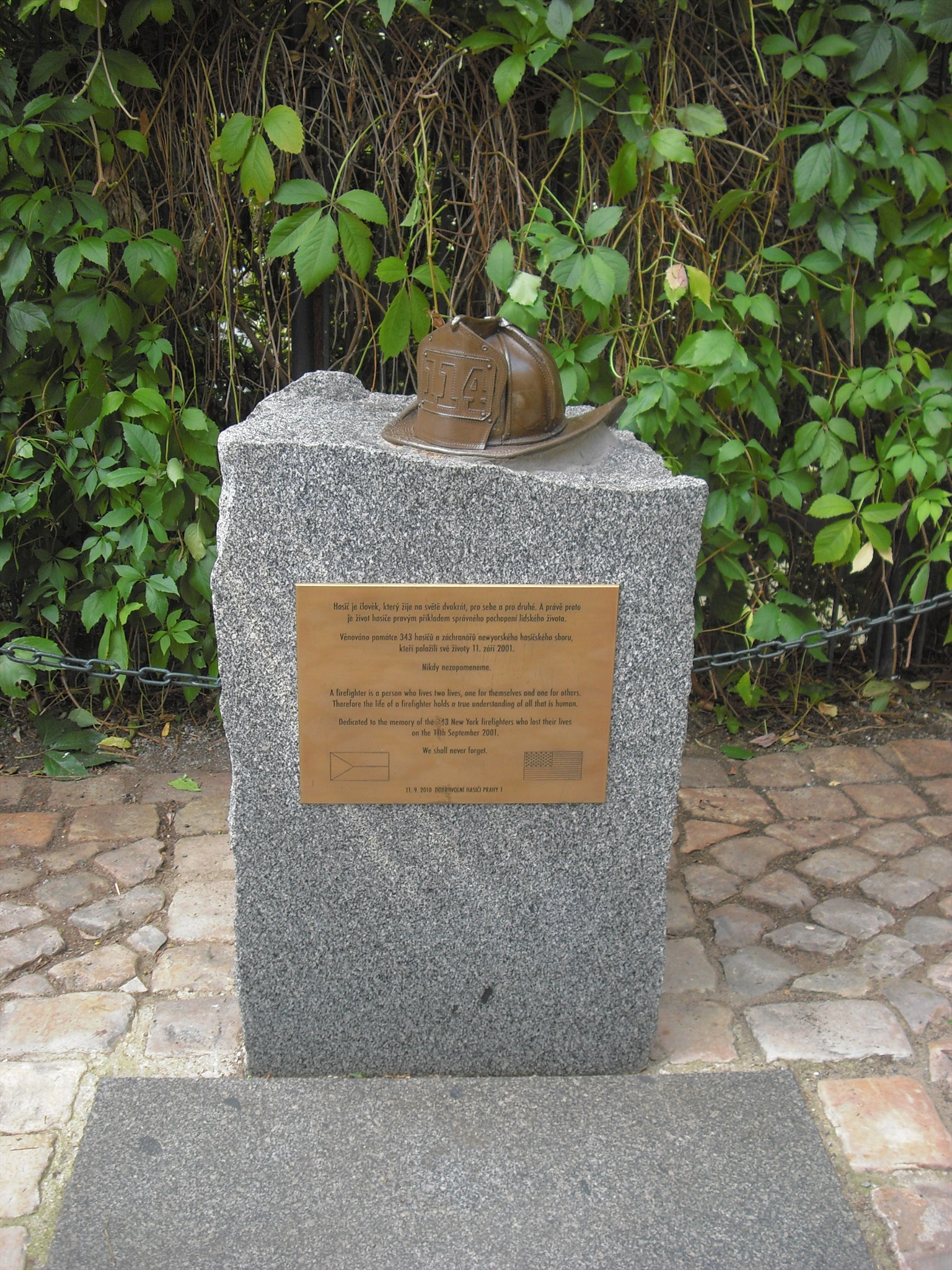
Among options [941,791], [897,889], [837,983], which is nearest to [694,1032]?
[837,983]

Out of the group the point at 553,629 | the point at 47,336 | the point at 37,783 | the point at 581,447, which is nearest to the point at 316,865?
the point at 553,629

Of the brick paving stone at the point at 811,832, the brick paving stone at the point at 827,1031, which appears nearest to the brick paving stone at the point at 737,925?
the brick paving stone at the point at 827,1031

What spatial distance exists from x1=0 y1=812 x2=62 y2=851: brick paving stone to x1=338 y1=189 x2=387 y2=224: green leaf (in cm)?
195

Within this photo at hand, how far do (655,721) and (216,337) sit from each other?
2210 mm

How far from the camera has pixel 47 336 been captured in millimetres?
3436

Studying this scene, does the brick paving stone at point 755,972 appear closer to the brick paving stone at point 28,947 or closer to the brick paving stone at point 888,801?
the brick paving stone at point 888,801

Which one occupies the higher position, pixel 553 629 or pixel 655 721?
pixel 553 629

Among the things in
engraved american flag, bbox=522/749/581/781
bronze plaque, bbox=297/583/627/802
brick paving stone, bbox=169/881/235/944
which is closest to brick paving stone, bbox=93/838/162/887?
brick paving stone, bbox=169/881/235/944

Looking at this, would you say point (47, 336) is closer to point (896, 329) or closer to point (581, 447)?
point (581, 447)

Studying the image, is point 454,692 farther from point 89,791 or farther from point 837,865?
point 89,791

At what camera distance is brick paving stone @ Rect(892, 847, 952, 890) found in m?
3.13

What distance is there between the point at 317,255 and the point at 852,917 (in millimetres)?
2247

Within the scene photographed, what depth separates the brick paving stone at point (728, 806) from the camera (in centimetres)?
344

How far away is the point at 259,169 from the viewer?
10.0 ft
